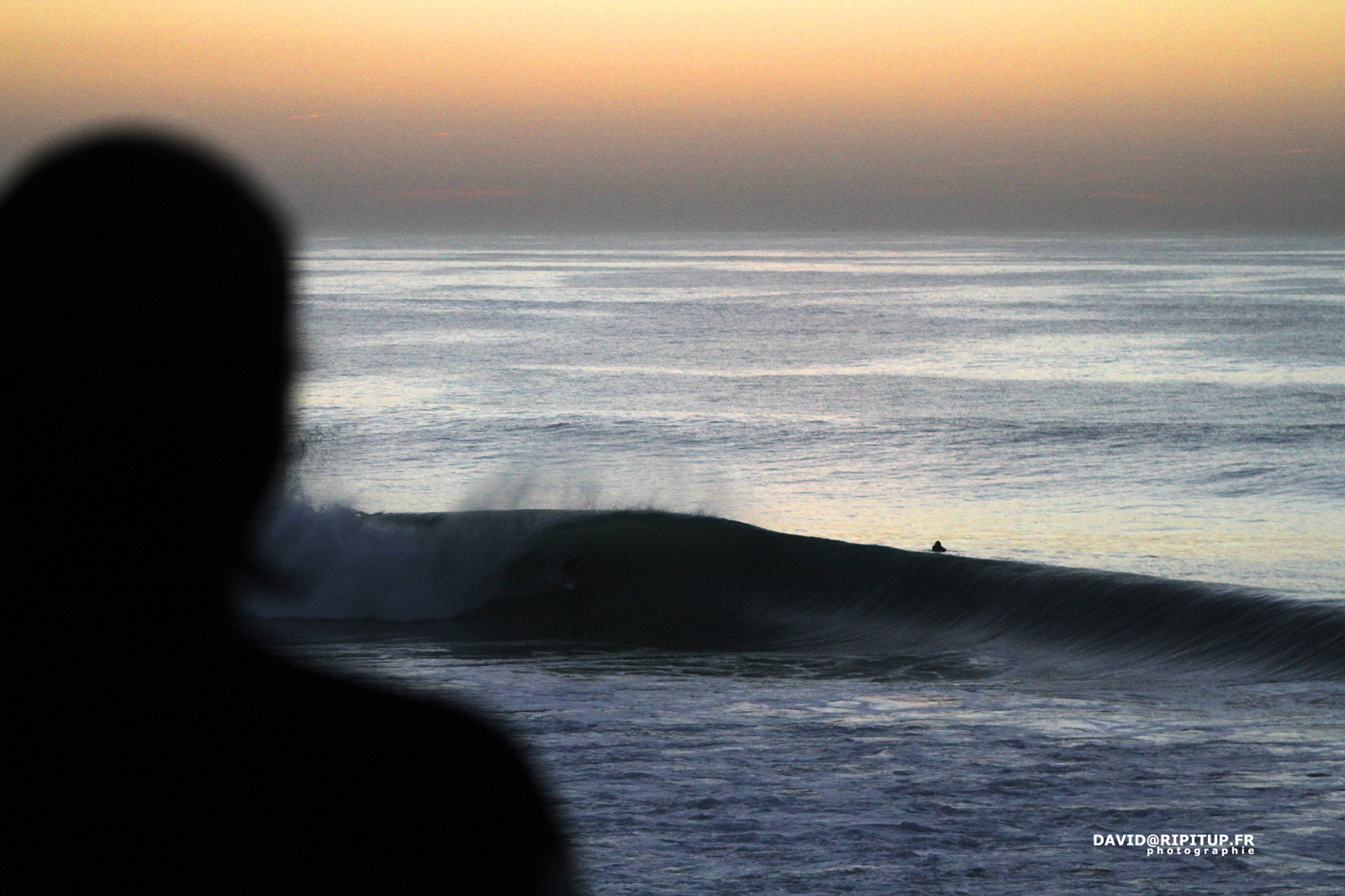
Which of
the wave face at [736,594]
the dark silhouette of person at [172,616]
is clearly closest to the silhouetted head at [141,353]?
the dark silhouette of person at [172,616]

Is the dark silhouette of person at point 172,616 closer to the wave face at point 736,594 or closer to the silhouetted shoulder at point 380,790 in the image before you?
the silhouetted shoulder at point 380,790

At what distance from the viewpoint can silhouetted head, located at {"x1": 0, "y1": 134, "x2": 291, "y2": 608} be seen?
944 mm

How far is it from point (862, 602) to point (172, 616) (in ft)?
52.8

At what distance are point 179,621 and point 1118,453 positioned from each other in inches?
1107

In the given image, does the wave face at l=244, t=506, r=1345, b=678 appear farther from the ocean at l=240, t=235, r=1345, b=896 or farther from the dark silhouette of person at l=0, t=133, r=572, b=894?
the dark silhouette of person at l=0, t=133, r=572, b=894

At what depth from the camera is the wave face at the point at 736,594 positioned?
1416 cm

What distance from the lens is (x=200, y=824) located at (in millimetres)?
870

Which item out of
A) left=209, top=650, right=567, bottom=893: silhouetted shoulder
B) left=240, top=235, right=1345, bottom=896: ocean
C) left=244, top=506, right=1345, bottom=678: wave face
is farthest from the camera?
left=244, top=506, right=1345, bottom=678: wave face

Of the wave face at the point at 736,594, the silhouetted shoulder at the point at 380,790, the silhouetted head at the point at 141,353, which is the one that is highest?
the silhouetted head at the point at 141,353

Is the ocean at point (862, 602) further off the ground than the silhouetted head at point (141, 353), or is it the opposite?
the silhouetted head at point (141, 353)

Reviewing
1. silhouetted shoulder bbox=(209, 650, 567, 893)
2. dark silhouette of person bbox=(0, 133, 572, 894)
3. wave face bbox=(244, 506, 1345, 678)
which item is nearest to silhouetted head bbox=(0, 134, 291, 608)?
dark silhouette of person bbox=(0, 133, 572, 894)

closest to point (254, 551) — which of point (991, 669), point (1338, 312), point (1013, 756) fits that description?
point (1013, 756)

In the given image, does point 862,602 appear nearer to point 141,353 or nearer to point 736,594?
point 736,594

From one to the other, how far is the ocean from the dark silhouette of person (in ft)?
0.21
